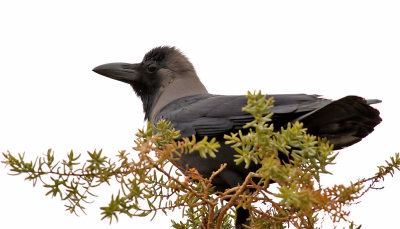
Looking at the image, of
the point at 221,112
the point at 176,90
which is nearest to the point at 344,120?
the point at 221,112

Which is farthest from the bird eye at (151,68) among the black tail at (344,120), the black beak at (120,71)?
the black tail at (344,120)

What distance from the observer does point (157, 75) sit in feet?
17.2

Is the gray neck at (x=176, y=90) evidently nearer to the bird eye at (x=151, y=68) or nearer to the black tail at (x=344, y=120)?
the bird eye at (x=151, y=68)

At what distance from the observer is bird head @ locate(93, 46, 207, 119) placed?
16.9ft

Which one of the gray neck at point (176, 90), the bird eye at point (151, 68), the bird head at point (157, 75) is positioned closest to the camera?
the gray neck at point (176, 90)

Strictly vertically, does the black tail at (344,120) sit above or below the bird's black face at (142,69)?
below

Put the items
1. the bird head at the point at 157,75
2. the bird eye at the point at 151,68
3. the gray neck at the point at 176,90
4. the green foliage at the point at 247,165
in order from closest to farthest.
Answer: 1. the green foliage at the point at 247,165
2. the gray neck at the point at 176,90
3. the bird head at the point at 157,75
4. the bird eye at the point at 151,68

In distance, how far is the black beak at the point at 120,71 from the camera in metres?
5.16

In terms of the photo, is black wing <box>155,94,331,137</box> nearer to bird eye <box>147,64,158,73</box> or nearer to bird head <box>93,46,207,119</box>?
bird head <box>93,46,207,119</box>

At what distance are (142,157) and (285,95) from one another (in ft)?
4.57

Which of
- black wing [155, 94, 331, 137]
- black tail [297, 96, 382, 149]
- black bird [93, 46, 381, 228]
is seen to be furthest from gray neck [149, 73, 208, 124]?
black tail [297, 96, 382, 149]

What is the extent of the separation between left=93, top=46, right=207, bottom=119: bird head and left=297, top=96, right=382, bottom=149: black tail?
62.9 inches

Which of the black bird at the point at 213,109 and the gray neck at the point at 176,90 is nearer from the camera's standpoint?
the black bird at the point at 213,109

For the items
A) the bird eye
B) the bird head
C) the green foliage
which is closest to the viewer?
the green foliage
